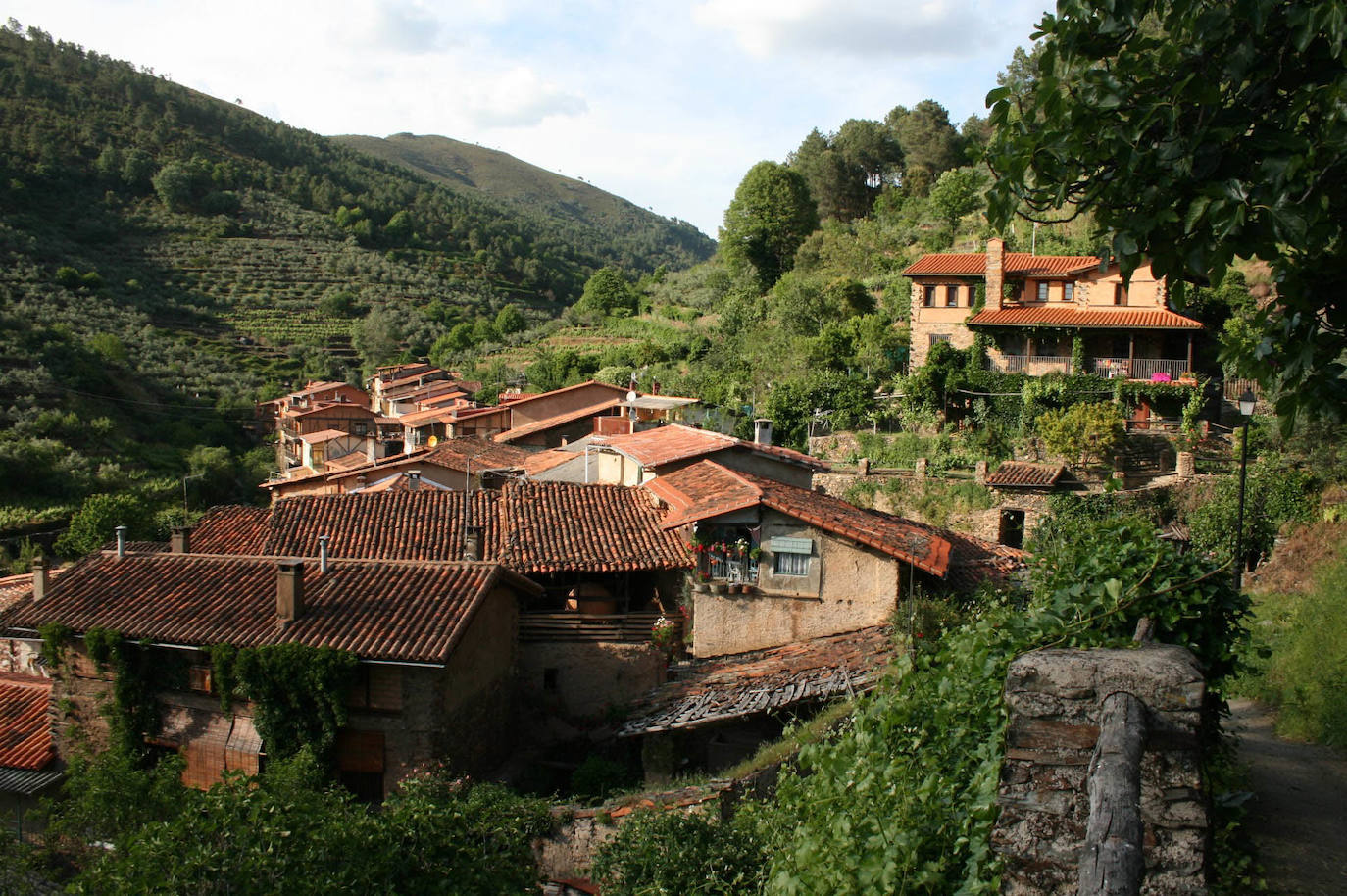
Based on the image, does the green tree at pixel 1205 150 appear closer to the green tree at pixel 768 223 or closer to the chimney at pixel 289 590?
the chimney at pixel 289 590

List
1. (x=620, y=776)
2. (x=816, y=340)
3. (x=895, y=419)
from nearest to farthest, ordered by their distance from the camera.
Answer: (x=620, y=776), (x=895, y=419), (x=816, y=340)

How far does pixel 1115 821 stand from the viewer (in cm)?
288

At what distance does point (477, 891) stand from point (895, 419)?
28.1m

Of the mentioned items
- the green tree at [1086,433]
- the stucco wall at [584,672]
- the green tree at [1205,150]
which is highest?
→ the green tree at [1205,150]

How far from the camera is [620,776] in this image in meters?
15.4

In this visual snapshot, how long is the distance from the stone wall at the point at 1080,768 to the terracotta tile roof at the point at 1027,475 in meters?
25.5

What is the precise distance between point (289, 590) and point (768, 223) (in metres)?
51.5

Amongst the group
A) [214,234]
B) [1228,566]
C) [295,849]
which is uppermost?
[214,234]

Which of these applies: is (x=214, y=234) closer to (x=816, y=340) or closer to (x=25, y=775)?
(x=816, y=340)

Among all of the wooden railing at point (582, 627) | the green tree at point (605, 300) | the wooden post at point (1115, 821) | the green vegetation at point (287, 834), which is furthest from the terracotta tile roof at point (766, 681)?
the green tree at point (605, 300)

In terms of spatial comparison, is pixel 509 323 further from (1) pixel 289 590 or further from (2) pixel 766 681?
(2) pixel 766 681

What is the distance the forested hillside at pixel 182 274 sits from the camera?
48062 mm

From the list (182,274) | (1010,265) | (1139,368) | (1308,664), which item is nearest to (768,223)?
(1010,265)

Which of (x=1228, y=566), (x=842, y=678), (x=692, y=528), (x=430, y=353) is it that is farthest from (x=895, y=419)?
(x=430, y=353)
